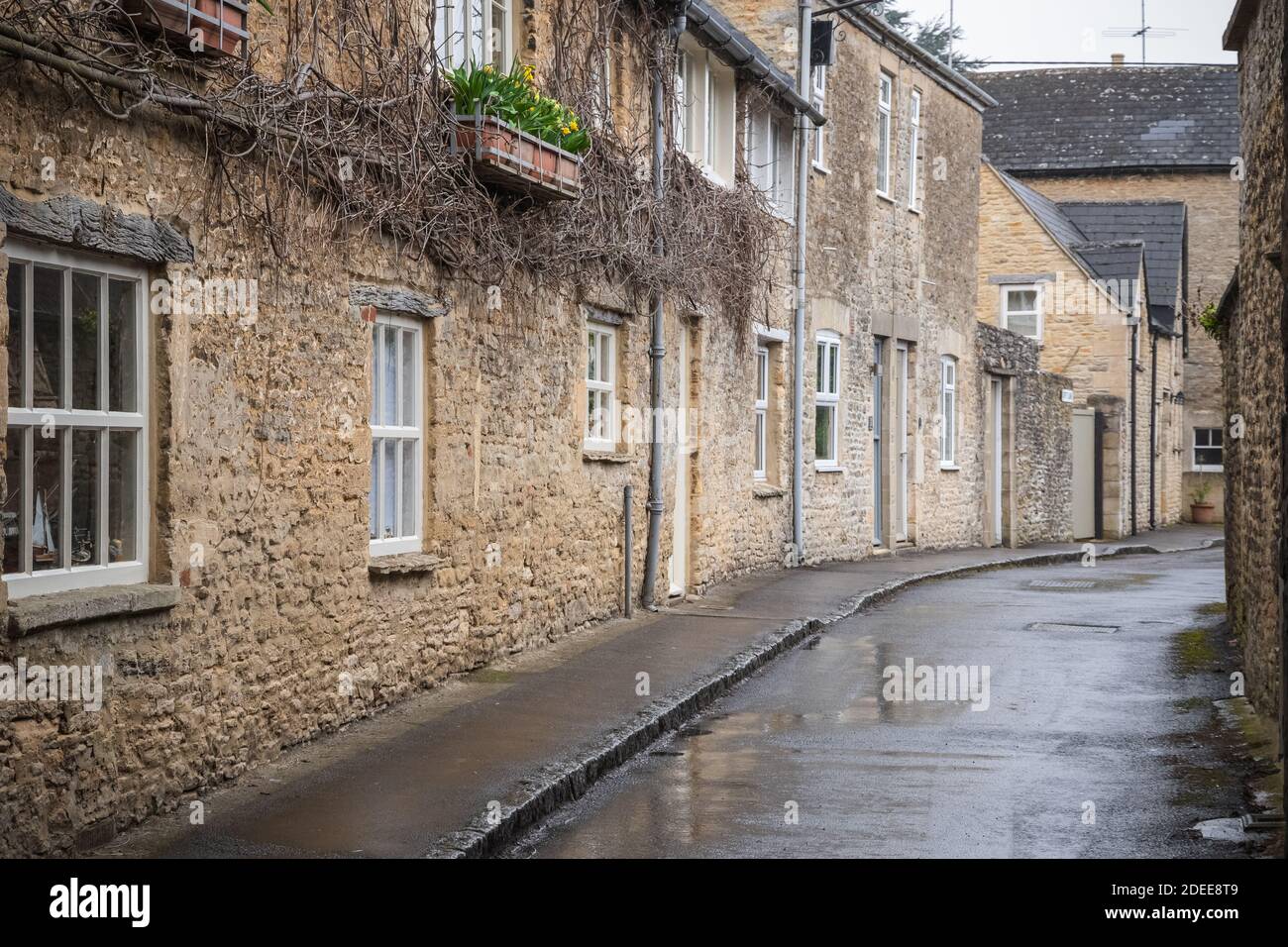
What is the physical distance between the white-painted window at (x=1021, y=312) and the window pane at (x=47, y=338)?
2766 centimetres

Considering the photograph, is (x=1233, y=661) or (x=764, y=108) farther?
(x=764, y=108)

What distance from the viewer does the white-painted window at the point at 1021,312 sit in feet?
106

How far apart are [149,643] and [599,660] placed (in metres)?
4.87

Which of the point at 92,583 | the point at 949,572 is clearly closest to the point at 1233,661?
the point at 949,572

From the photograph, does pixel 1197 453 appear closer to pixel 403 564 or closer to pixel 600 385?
pixel 600 385

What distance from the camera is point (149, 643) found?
6.79m

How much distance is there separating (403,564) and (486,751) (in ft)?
5.39

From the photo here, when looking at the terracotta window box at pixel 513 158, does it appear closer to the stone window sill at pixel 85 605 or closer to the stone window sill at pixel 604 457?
the stone window sill at pixel 604 457

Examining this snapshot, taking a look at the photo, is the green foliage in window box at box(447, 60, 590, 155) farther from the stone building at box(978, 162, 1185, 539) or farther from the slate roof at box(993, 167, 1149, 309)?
the slate roof at box(993, 167, 1149, 309)

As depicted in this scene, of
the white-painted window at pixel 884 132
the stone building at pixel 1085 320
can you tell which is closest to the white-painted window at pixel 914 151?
the white-painted window at pixel 884 132

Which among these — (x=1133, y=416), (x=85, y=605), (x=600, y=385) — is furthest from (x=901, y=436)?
(x=85, y=605)

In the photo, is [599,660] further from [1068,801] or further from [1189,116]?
[1189,116]

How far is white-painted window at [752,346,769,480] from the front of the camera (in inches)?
720

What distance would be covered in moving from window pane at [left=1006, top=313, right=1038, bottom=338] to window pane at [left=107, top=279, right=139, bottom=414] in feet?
89.9
